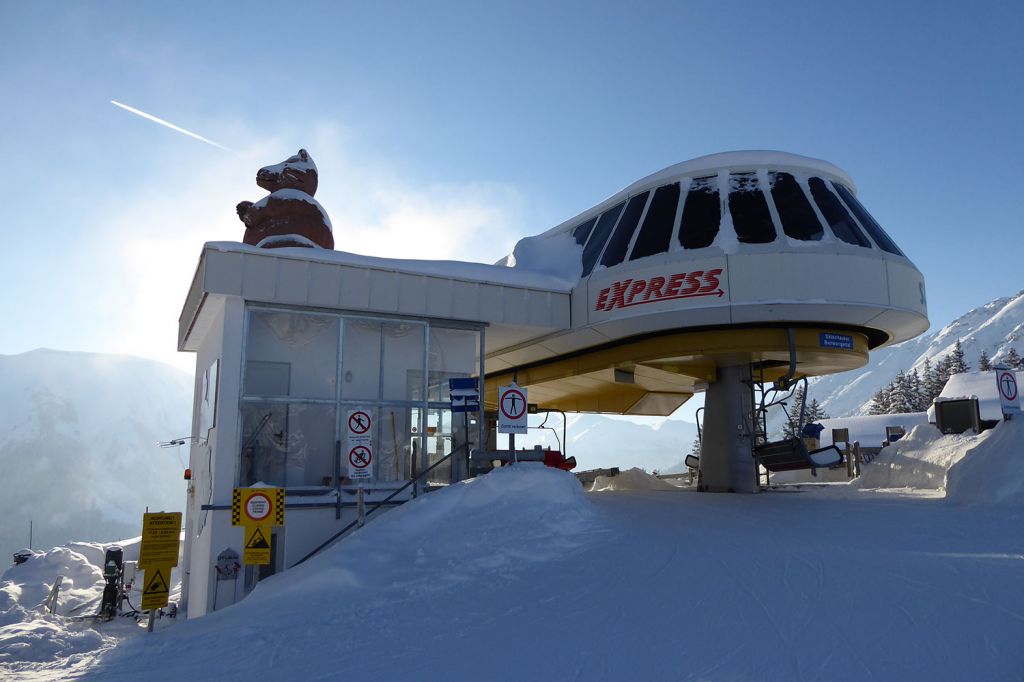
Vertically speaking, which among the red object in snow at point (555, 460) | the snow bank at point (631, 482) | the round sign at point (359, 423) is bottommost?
the snow bank at point (631, 482)

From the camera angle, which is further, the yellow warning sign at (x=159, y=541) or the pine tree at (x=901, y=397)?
the pine tree at (x=901, y=397)

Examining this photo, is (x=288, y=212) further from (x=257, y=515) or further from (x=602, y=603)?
(x=602, y=603)

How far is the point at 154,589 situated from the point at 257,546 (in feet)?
5.55

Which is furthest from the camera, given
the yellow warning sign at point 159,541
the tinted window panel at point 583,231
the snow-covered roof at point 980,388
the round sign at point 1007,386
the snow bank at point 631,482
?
the snow-covered roof at point 980,388

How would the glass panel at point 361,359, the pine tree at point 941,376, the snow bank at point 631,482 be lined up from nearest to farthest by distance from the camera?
the glass panel at point 361,359 < the snow bank at point 631,482 < the pine tree at point 941,376

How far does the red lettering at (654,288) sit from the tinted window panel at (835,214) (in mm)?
3846

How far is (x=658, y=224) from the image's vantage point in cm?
1691

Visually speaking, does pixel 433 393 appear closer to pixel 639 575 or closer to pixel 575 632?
pixel 639 575

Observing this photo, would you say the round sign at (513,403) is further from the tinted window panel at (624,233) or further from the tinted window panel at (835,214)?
the tinted window panel at (835,214)

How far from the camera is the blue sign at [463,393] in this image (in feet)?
47.5

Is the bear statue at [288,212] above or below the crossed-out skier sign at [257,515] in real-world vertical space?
above

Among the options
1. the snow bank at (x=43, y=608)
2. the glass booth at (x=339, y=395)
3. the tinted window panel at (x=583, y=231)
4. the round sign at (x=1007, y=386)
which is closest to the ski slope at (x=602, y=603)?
the snow bank at (x=43, y=608)

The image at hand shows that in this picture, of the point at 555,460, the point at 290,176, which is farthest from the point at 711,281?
the point at 290,176

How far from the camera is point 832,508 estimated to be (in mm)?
13898
